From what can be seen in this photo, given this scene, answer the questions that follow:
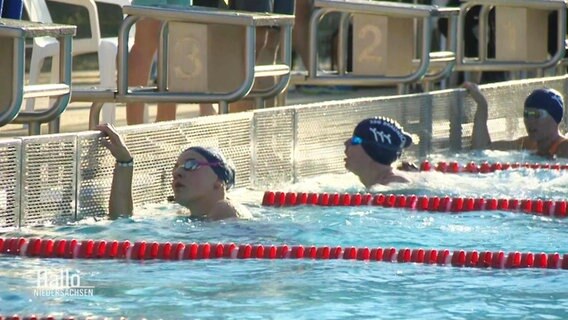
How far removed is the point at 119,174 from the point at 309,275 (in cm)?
127

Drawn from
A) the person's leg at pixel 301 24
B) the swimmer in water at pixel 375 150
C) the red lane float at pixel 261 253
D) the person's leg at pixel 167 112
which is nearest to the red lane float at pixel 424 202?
the swimmer in water at pixel 375 150

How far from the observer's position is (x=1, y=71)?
5668mm

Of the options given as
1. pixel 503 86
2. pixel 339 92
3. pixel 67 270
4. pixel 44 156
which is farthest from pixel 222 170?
pixel 339 92

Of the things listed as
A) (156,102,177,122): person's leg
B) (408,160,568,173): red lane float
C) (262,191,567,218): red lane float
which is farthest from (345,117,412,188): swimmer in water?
(156,102,177,122): person's leg

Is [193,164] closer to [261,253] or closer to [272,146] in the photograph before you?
[261,253]

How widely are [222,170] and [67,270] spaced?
45.5 inches

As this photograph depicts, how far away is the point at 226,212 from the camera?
5988mm

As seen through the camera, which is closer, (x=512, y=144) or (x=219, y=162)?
(x=219, y=162)

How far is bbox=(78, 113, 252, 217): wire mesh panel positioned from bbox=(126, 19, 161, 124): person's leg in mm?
765

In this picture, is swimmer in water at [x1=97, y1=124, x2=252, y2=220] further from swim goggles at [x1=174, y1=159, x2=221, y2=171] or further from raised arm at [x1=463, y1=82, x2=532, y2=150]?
raised arm at [x1=463, y1=82, x2=532, y2=150]

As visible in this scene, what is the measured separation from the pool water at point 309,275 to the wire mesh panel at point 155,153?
10cm

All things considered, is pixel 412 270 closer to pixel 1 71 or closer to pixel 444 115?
pixel 1 71

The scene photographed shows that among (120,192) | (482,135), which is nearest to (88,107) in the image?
(482,135)

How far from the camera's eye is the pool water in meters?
4.53
